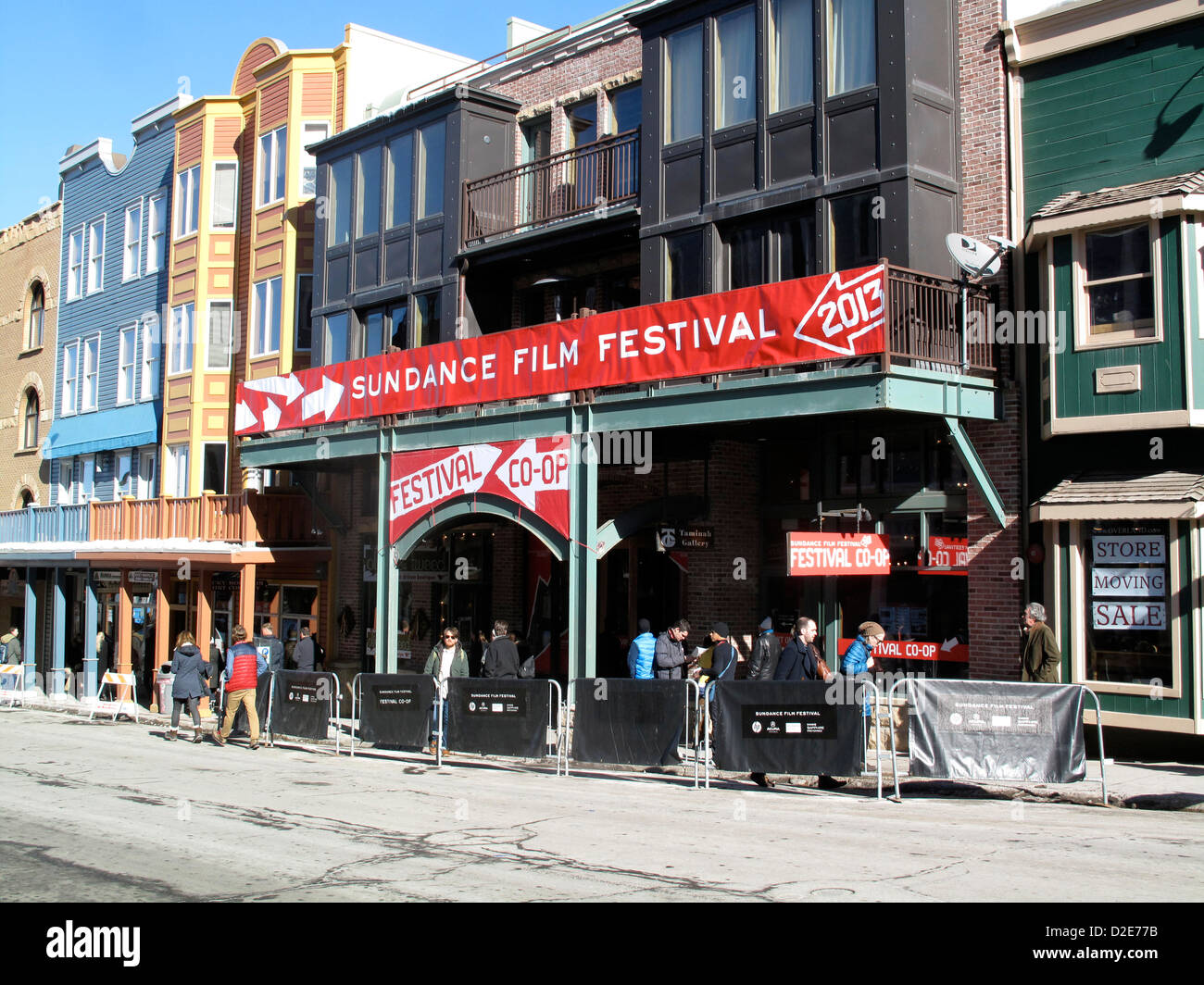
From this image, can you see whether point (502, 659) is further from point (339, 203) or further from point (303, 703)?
point (339, 203)

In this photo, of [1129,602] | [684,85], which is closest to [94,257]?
[684,85]

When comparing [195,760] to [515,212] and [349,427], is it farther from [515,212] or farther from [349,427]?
[515,212]

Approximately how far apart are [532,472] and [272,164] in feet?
46.8

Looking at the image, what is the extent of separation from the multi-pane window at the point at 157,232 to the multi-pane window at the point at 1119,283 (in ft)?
79.3

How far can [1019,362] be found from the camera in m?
14.4

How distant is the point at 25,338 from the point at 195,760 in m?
25.9

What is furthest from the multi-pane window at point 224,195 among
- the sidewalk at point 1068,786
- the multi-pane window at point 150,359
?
the sidewalk at point 1068,786

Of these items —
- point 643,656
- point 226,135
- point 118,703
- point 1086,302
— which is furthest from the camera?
point 226,135

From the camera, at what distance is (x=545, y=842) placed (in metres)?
9.30

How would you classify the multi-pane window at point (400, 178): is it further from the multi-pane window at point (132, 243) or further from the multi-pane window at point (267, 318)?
the multi-pane window at point (132, 243)

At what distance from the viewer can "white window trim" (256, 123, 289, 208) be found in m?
26.6

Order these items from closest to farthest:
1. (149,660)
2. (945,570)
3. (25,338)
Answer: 1. (945,570)
2. (149,660)
3. (25,338)

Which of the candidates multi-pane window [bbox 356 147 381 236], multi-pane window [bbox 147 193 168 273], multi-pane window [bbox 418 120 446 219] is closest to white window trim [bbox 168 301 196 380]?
multi-pane window [bbox 147 193 168 273]
